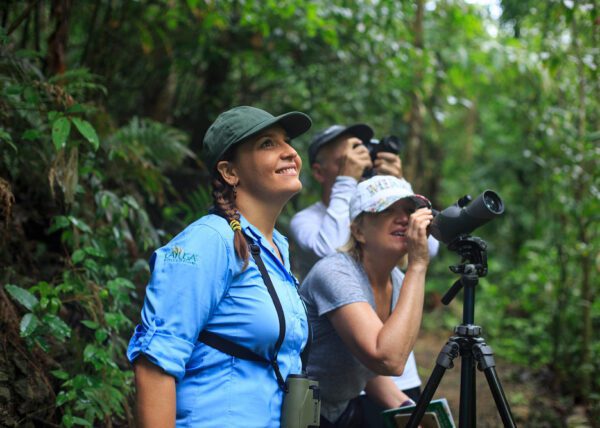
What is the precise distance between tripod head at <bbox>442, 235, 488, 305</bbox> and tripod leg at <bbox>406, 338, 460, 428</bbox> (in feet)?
0.87

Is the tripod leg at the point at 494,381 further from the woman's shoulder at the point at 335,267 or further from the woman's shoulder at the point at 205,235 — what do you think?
the woman's shoulder at the point at 205,235

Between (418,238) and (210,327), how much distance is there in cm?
109

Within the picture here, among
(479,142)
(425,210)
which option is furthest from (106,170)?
(479,142)

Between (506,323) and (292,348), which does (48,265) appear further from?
(506,323)

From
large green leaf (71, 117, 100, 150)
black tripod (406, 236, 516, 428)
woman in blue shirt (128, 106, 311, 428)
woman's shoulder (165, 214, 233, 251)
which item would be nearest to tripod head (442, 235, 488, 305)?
black tripod (406, 236, 516, 428)

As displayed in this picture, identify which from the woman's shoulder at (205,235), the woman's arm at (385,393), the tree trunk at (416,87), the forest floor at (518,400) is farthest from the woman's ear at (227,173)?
the tree trunk at (416,87)

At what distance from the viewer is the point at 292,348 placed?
196 cm

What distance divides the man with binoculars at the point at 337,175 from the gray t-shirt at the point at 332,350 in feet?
2.05

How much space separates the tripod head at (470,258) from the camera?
2475 millimetres

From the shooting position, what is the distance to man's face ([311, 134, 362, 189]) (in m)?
3.69

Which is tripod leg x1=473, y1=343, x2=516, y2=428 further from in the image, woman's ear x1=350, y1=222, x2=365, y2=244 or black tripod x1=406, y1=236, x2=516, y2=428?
woman's ear x1=350, y1=222, x2=365, y2=244

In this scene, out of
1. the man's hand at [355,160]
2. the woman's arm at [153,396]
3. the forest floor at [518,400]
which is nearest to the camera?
the woman's arm at [153,396]

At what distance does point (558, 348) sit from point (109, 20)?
16.5ft

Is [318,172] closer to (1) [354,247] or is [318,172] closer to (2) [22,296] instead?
(1) [354,247]
